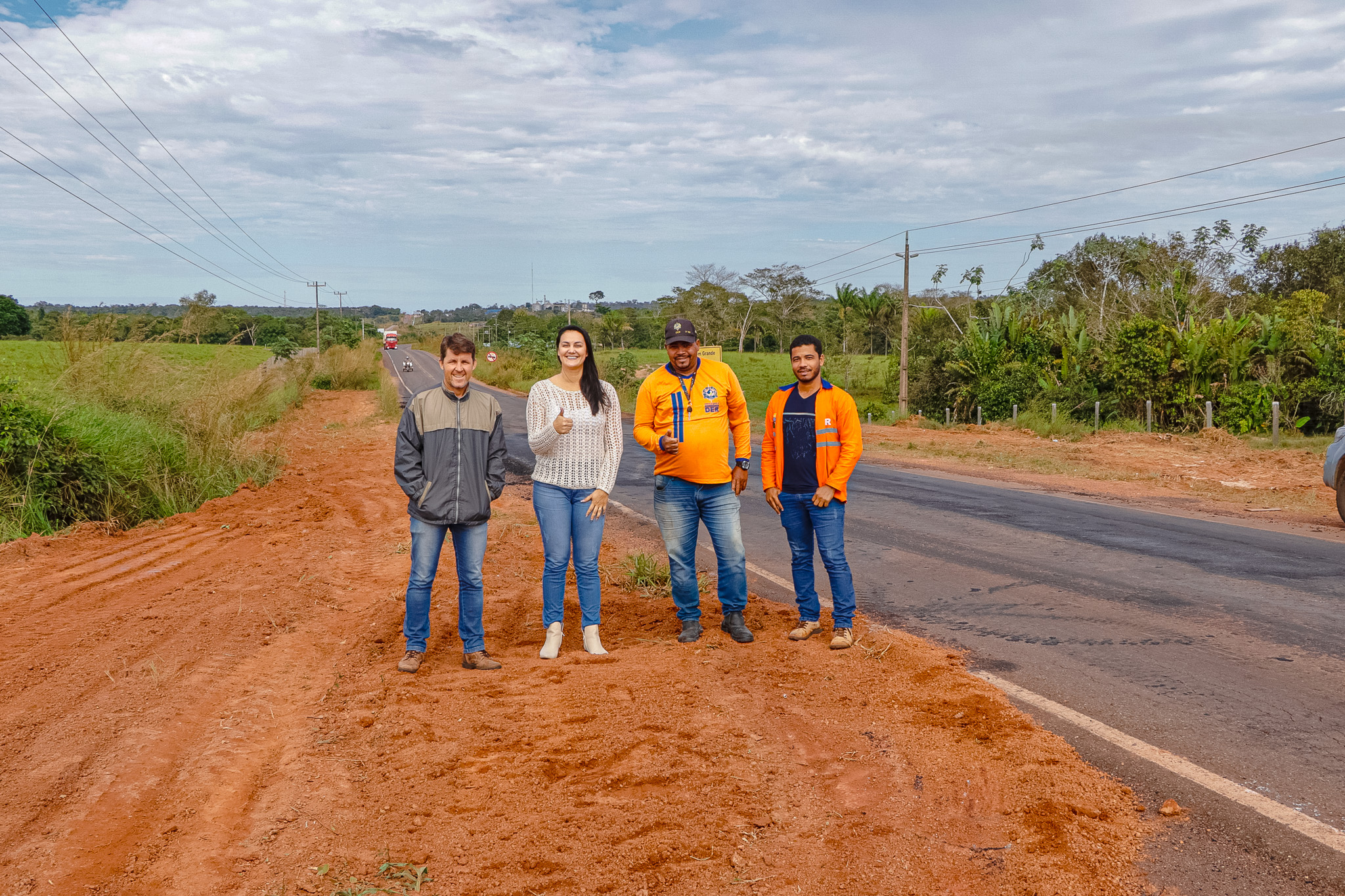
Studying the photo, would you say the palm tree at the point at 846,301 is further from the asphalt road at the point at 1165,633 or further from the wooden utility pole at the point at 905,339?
the asphalt road at the point at 1165,633

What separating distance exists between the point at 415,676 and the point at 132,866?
1974 mm

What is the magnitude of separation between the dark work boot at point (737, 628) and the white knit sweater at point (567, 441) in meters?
1.20

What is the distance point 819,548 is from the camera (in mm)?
5496

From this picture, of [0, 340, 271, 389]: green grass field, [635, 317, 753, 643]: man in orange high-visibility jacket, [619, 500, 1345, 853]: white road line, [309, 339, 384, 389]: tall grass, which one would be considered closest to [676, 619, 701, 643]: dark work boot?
[635, 317, 753, 643]: man in orange high-visibility jacket

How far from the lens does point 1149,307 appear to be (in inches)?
1283

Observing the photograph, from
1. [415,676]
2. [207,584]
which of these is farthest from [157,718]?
[207,584]

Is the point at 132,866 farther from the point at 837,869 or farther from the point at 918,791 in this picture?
the point at 918,791

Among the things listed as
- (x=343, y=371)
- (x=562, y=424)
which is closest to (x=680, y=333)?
(x=562, y=424)

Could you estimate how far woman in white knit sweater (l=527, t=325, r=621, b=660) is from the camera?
511 cm

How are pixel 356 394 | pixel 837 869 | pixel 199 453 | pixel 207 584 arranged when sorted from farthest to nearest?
pixel 356 394 < pixel 199 453 < pixel 207 584 < pixel 837 869

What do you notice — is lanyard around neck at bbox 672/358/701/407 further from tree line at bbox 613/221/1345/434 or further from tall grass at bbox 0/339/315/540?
tree line at bbox 613/221/1345/434

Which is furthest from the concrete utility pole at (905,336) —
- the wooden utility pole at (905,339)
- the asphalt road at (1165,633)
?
the asphalt road at (1165,633)

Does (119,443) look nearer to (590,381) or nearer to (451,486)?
(451,486)

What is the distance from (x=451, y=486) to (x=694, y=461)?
141 cm
